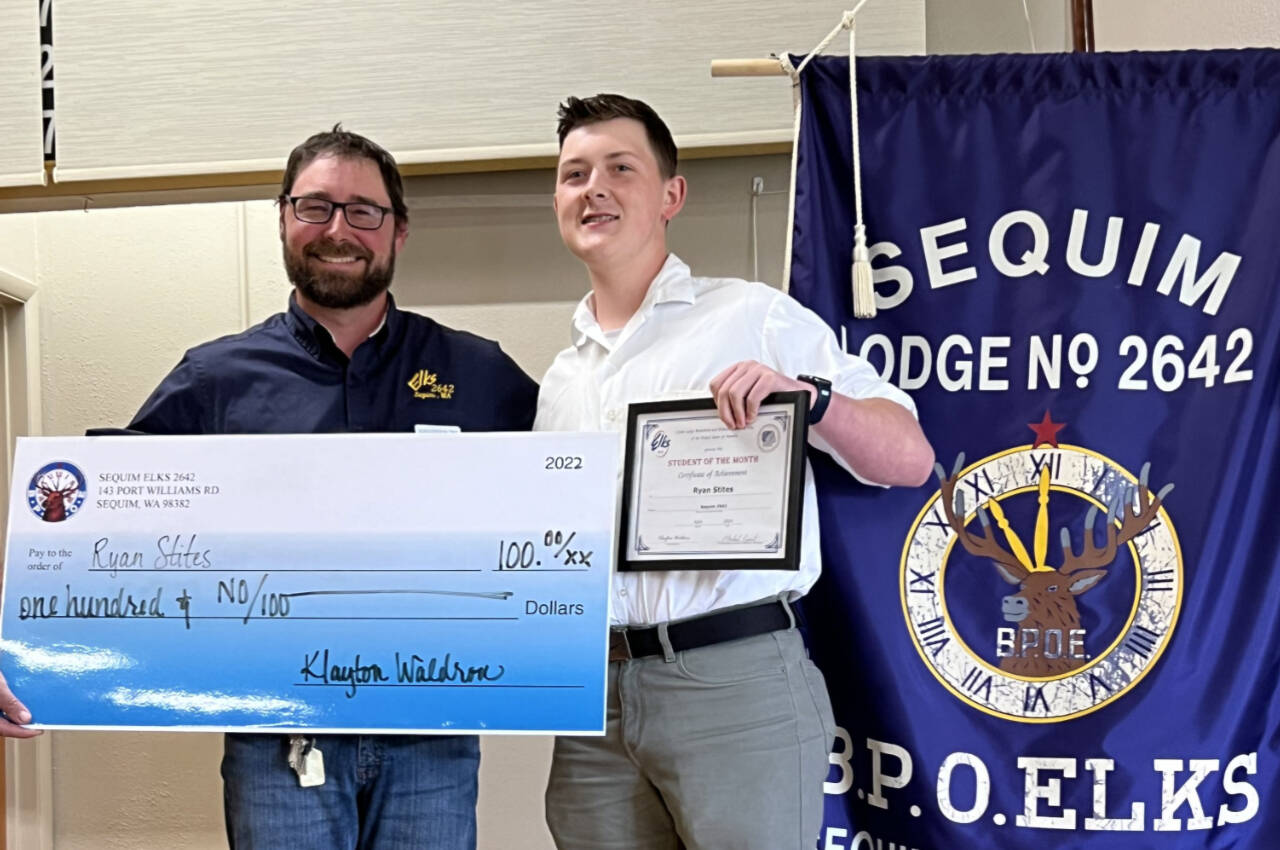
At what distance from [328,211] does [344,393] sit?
28 cm

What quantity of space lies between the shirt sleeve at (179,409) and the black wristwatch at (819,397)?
3.02 ft

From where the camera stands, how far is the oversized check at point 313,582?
1.62 m

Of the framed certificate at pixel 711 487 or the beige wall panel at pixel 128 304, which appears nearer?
the framed certificate at pixel 711 487

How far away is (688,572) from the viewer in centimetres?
161

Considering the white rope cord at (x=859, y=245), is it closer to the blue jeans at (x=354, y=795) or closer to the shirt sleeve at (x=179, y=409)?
the blue jeans at (x=354, y=795)

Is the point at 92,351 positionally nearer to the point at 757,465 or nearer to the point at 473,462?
the point at 473,462

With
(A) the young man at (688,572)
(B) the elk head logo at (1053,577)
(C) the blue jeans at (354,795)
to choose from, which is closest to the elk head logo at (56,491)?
(C) the blue jeans at (354,795)

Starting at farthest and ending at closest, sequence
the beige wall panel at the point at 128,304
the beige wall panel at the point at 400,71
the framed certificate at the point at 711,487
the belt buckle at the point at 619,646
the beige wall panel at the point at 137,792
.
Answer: the beige wall panel at the point at 128,304 < the beige wall panel at the point at 137,792 < the beige wall panel at the point at 400,71 < the belt buckle at the point at 619,646 < the framed certificate at the point at 711,487

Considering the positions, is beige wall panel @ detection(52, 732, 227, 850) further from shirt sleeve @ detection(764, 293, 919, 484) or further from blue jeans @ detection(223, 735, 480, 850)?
shirt sleeve @ detection(764, 293, 919, 484)

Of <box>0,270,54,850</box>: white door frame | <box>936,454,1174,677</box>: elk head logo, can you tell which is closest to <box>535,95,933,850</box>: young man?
<box>936,454,1174,677</box>: elk head logo

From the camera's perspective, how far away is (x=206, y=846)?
→ 10.3 ft

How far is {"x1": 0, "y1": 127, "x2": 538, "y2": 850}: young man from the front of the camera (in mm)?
1709

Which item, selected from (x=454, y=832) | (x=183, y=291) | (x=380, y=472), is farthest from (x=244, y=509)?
(x=183, y=291)

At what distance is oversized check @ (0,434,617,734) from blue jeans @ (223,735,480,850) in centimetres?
10
